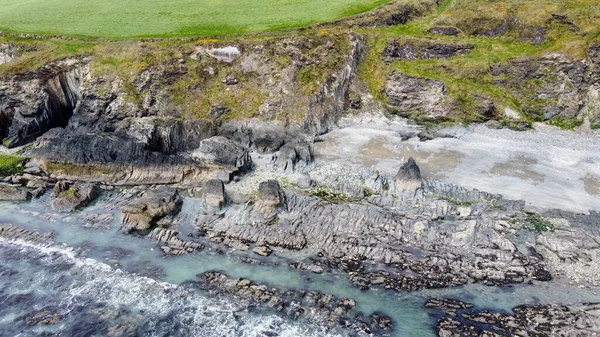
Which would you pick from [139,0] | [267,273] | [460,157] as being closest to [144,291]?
[267,273]

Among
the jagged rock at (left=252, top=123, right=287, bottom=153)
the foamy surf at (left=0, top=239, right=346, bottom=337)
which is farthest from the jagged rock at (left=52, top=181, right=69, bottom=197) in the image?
the jagged rock at (left=252, top=123, right=287, bottom=153)

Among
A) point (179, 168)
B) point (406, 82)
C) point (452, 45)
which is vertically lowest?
point (179, 168)

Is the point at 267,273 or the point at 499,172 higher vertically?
the point at 499,172

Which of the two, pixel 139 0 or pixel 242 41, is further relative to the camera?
pixel 139 0

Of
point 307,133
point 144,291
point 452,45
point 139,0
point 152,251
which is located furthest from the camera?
point 139,0

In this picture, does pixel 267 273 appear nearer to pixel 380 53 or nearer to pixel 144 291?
pixel 144 291

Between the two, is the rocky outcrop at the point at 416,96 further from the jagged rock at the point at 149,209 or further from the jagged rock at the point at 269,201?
the jagged rock at the point at 149,209

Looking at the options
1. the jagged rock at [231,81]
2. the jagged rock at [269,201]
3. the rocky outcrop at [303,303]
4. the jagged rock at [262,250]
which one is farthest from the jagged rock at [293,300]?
the jagged rock at [231,81]
